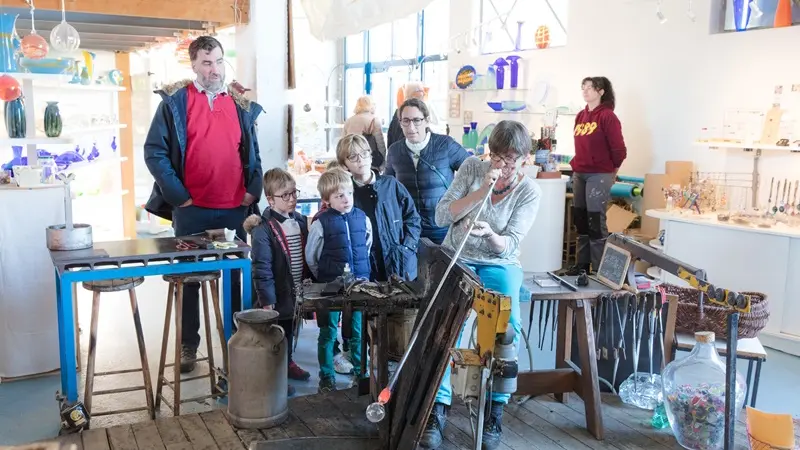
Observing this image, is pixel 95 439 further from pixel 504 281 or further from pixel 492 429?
pixel 504 281

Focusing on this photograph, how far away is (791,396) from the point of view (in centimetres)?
358

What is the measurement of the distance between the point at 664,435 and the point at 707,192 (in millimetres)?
2586

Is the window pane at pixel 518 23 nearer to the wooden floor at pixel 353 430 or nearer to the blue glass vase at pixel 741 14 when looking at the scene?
the blue glass vase at pixel 741 14

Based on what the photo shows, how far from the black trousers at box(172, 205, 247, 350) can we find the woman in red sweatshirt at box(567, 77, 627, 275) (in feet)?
9.64

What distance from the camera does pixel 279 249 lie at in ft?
10.8

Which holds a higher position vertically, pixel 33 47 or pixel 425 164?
pixel 33 47

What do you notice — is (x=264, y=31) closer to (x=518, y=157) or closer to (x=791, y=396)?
(x=518, y=157)

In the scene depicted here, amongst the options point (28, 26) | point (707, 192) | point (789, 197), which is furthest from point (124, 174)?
point (789, 197)

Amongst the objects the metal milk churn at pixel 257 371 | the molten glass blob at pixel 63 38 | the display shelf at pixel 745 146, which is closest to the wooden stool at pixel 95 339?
the metal milk churn at pixel 257 371

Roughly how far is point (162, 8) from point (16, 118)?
3.21ft

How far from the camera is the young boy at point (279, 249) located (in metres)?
3.25

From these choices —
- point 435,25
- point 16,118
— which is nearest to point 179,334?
point 16,118

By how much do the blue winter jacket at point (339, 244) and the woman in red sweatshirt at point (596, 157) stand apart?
2730 mm

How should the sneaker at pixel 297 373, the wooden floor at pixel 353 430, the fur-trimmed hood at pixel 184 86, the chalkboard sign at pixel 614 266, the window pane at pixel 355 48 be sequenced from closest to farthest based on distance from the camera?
the wooden floor at pixel 353 430 < the chalkboard sign at pixel 614 266 < the fur-trimmed hood at pixel 184 86 < the sneaker at pixel 297 373 < the window pane at pixel 355 48
